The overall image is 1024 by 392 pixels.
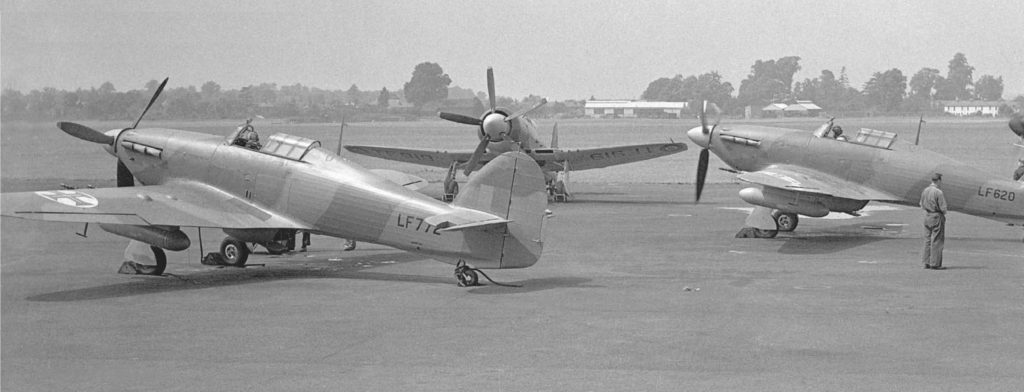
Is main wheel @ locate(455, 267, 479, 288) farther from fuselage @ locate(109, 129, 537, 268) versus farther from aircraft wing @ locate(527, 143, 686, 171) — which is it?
aircraft wing @ locate(527, 143, 686, 171)

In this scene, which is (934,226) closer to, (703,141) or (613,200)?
(703,141)

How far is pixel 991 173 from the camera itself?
21.5 metres

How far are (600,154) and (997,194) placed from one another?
15.9m

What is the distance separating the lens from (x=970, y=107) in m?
101

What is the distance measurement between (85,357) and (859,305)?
9265mm

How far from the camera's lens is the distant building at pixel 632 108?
12100 centimetres

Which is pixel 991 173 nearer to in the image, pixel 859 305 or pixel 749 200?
pixel 749 200

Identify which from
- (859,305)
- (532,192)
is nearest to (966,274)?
(859,305)

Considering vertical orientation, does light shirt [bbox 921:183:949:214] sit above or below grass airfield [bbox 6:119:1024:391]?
above

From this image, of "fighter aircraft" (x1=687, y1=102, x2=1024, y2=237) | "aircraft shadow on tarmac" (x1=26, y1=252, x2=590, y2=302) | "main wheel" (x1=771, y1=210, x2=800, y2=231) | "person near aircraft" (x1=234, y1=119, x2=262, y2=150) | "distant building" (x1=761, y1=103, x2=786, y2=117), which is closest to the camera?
"aircraft shadow on tarmac" (x1=26, y1=252, x2=590, y2=302)

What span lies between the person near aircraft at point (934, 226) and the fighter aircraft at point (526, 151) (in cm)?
1489

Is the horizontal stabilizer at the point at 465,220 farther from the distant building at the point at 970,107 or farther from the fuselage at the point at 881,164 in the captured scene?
the distant building at the point at 970,107

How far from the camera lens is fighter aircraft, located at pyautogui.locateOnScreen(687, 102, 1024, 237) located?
69.8ft

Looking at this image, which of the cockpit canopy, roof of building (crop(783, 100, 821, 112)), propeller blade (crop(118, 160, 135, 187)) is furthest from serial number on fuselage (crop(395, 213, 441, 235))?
roof of building (crop(783, 100, 821, 112))
